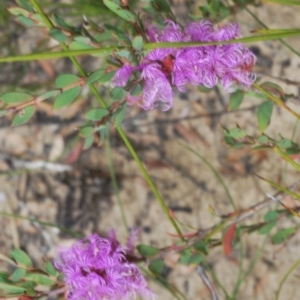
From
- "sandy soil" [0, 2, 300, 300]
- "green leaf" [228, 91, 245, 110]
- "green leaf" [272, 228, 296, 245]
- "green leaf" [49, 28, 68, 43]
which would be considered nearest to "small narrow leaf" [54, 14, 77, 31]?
"green leaf" [49, 28, 68, 43]

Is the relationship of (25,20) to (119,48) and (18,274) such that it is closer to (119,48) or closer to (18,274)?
(119,48)

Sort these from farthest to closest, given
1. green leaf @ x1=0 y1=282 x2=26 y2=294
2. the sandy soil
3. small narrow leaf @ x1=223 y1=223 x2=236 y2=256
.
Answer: the sandy soil
small narrow leaf @ x1=223 y1=223 x2=236 y2=256
green leaf @ x1=0 y1=282 x2=26 y2=294

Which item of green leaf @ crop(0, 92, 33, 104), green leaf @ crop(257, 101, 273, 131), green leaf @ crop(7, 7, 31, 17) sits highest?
green leaf @ crop(7, 7, 31, 17)

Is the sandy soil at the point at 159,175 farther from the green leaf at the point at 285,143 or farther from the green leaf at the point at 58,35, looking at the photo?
the green leaf at the point at 58,35

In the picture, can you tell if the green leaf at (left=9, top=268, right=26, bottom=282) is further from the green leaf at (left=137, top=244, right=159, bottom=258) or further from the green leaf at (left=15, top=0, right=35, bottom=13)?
the green leaf at (left=15, top=0, right=35, bottom=13)

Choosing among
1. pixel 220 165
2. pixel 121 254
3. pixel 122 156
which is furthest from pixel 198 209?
pixel 121 254

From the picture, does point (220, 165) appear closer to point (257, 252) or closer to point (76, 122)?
point (257, 252)

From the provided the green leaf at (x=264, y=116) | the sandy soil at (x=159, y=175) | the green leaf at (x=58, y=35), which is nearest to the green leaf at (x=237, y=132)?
the green leaf at (x=264, y=116)
